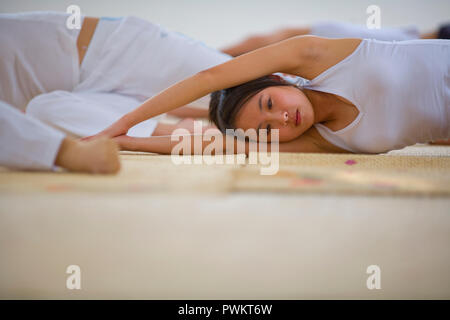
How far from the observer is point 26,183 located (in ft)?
1.68

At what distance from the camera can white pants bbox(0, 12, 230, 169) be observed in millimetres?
1126

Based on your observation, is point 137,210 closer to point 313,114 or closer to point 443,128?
point 313,114

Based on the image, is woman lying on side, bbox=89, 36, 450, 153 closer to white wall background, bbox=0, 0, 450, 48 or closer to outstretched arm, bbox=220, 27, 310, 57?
outstretched arm, bbox=220, 27, 310, 57

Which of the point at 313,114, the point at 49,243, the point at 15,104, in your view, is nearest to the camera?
the point at 49,243

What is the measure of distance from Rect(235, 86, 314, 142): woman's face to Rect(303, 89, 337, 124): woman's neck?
0.06m

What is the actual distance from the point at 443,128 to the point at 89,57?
119 centimetres

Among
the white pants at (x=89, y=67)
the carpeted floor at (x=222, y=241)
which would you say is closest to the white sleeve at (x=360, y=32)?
the white pants at (x=89, y=67)

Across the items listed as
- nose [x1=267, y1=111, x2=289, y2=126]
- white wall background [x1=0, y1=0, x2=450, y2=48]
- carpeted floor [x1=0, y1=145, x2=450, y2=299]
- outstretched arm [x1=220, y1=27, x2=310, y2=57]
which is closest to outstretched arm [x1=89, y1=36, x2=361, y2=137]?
nose [x1=267, y1=111, x2=289, y2=126]

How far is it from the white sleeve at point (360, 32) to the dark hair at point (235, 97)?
62 cm

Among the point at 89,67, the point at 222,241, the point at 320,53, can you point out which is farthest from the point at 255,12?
the point at 222,241

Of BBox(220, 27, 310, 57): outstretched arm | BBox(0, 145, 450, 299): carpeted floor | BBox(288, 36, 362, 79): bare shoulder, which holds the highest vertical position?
BBox(220, 27, 310, 57): outstretched arm

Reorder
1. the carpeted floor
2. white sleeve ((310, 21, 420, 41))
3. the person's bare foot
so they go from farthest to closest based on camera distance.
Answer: white sleeve ((310, 21, 420, 41)), the person's bare foot, the carpeted floor

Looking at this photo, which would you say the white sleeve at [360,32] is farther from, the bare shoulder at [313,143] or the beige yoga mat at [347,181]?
the beige yoga mat at [347,181]
